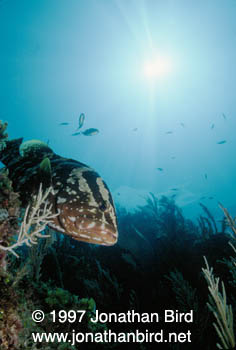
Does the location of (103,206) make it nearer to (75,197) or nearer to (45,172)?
(75,197)

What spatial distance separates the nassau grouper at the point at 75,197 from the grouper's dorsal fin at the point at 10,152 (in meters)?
0.44

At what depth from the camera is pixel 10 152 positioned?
3.68 m

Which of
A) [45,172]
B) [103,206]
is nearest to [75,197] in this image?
[103,206]

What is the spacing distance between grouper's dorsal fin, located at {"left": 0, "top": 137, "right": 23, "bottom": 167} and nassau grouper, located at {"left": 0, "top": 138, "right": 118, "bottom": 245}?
0.44m

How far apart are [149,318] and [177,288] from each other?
3.81 ft

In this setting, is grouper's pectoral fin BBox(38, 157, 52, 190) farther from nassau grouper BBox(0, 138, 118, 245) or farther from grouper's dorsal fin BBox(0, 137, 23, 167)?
grouper's dorsal fin BBox(0, 137, 23, 167)

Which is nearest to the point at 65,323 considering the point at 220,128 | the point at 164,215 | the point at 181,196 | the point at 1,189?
the point at 1,189

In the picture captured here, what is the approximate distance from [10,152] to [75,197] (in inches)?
74.8

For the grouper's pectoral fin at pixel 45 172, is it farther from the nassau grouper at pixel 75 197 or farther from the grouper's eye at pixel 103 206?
the grouper's eye at pixel 103 206

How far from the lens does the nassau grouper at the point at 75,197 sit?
234 centimetres

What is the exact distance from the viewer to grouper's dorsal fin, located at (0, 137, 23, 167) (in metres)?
3.55

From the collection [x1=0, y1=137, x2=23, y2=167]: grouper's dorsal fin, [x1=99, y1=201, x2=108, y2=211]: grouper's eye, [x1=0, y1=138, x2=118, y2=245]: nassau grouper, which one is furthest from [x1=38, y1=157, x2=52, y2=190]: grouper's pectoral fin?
[x1=0, y1=137, x2=23, y2=167]: grouper's dorsal fin

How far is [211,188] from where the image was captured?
6912 cm

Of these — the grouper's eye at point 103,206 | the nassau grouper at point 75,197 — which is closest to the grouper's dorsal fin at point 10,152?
the nassau grouper at point 75,197
